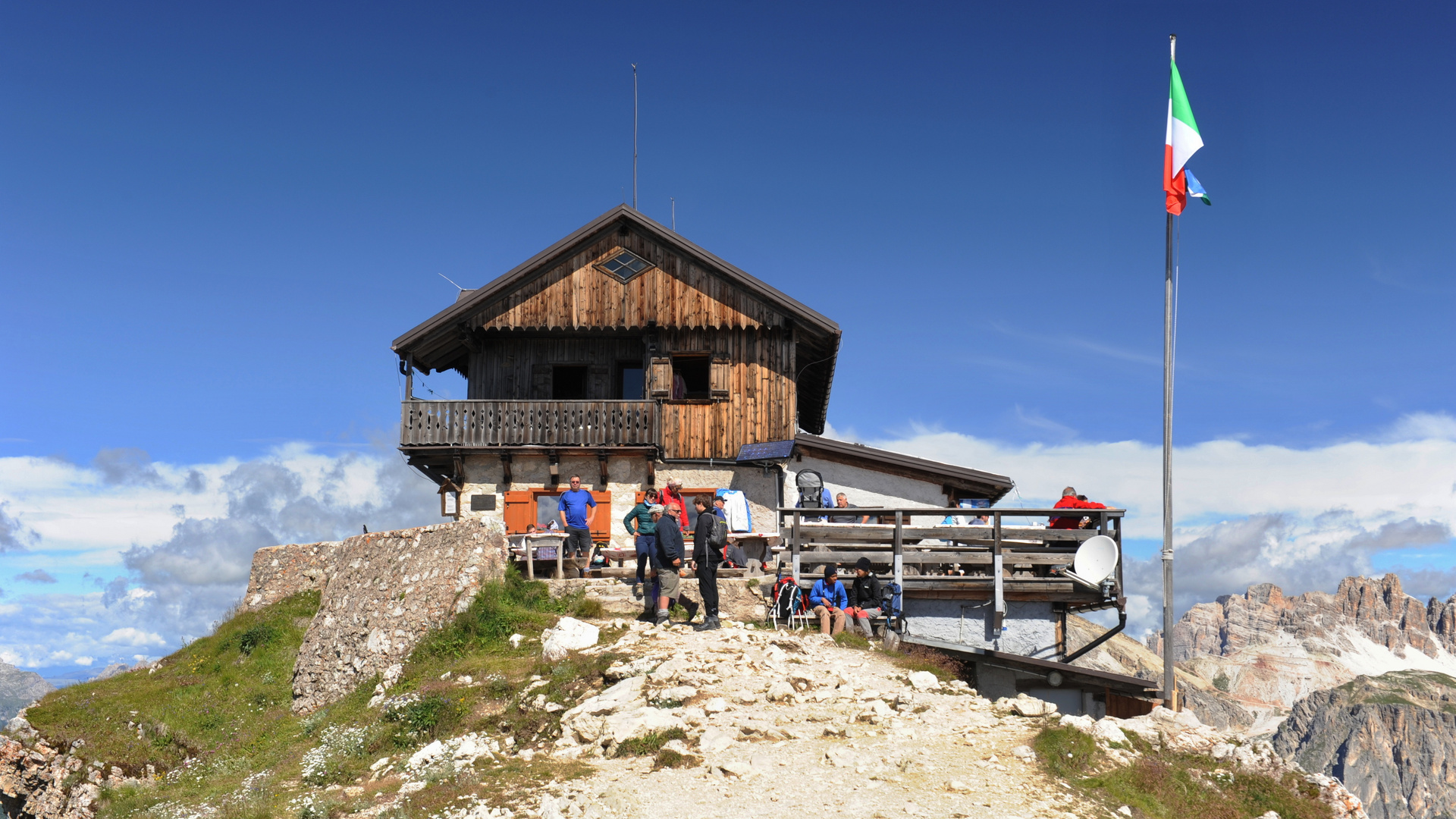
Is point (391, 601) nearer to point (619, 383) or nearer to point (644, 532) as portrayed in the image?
point (644, 532)

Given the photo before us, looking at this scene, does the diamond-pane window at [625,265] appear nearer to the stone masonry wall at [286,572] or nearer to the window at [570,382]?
the window at [570,382]

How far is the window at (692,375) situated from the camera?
2675cm

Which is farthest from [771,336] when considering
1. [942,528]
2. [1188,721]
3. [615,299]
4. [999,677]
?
[1188,721]

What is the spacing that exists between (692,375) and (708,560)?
12799 mm

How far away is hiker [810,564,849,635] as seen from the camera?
15.7 m

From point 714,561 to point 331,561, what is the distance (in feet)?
40.0

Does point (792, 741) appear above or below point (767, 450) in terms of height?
below

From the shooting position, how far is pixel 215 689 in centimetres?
1930

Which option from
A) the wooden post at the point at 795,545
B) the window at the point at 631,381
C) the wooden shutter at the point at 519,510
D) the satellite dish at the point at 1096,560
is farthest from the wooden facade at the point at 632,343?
the satellite dish at the point at 1096,560

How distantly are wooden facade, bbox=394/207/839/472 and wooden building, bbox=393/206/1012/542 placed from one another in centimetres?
4

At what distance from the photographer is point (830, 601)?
1630 cm

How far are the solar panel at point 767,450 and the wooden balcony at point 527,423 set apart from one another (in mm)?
2248

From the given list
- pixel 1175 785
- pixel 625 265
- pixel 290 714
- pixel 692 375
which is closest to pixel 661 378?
pixel 692 375

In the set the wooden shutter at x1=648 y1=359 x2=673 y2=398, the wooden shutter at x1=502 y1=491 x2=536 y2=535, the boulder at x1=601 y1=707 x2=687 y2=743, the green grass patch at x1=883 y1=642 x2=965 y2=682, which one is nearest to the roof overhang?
the wooden shutter at x1=648 y1=359 x2=673 y2=398
